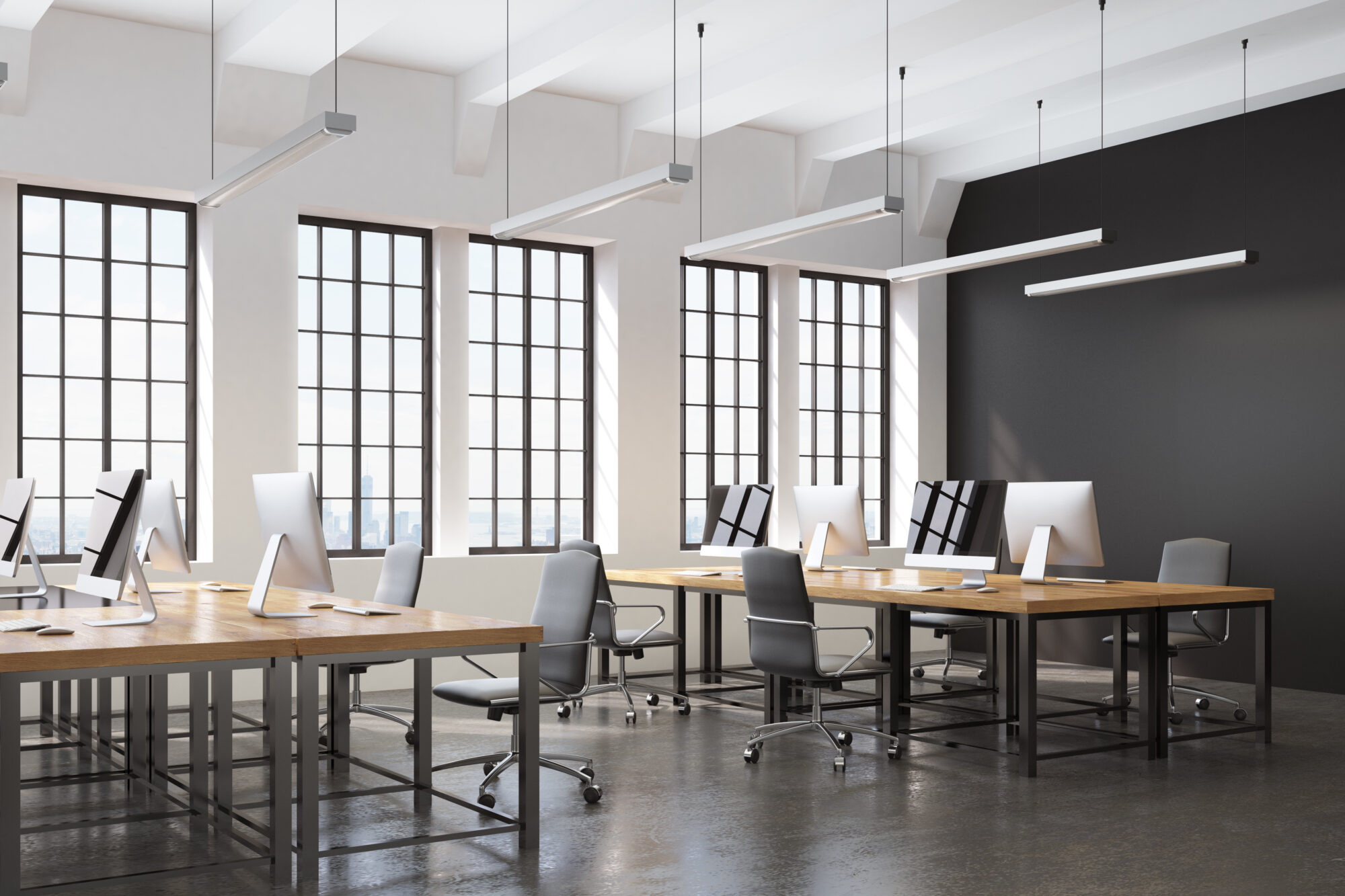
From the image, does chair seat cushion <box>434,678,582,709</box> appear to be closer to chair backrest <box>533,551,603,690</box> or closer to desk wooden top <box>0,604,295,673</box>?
chair backrest <box>533,551,603,690</box>

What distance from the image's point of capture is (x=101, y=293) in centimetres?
756

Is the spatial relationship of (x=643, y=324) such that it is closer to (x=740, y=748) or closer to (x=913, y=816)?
(x=740, y=748)

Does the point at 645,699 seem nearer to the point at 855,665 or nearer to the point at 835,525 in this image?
the point at 835,525

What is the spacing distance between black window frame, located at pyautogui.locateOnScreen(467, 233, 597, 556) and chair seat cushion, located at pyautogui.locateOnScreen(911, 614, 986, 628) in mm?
2604

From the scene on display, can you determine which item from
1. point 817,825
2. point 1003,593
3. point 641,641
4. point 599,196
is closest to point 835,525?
point 641,641

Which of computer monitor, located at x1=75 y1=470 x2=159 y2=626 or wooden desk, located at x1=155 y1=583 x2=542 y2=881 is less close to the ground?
computer monitor, located at x1=75 y1=470 x2=159 y2=626

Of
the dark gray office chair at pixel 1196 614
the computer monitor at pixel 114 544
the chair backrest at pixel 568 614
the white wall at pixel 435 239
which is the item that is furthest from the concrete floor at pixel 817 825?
the white wall at pixel 435 239

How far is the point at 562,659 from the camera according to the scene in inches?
195

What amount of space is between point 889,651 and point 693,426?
398 cm

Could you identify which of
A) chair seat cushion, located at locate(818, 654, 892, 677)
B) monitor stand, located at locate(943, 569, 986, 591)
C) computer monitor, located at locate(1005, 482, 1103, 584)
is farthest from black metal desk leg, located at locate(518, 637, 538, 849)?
computer monitor, located at locate(1005, 482, 1103, 584)

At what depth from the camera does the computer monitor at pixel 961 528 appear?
633 cm

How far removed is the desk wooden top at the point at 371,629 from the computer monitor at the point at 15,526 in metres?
0.61

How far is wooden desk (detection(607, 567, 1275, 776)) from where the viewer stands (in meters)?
5.47

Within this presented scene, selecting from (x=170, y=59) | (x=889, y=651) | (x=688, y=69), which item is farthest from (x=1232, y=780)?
(x=170, y=59)
